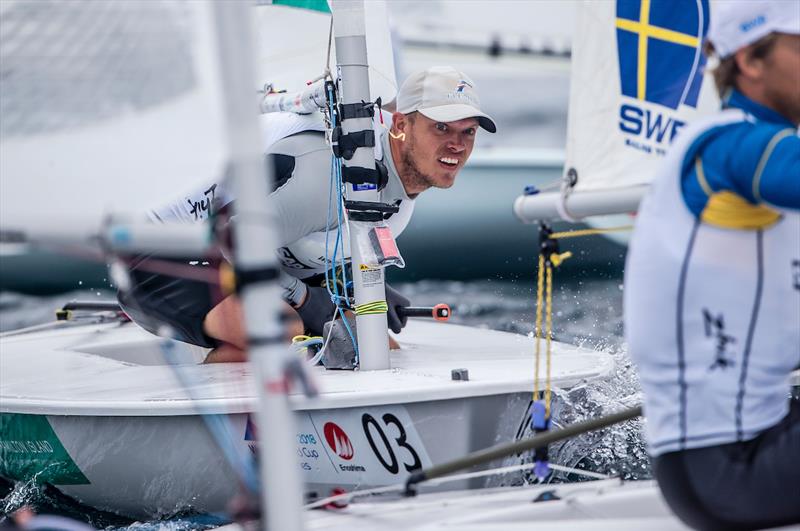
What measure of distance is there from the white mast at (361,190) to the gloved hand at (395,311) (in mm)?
577

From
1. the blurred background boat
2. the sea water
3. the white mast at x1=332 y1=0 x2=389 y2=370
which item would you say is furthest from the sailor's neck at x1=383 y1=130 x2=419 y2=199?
the blurred background boat

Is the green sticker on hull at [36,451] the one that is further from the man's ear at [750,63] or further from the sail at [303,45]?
the man's ear at [750,63]

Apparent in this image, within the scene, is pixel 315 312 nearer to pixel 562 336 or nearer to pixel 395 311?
pixel 395 311

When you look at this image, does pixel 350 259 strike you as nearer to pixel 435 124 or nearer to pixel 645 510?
pixel 435 124

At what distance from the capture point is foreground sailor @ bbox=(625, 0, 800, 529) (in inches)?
42.6

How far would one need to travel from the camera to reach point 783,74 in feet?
3.59

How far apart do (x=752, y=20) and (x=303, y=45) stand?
243 cm

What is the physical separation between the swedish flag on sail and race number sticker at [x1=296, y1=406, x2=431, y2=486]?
0.78m

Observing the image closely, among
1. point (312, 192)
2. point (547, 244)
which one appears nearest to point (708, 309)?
point (547, 244)

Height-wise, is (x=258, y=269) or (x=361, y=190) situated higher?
(x=258, y=269)

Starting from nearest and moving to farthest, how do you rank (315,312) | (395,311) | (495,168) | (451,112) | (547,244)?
(547,244), (451,112), (315,312), (395,311), (495,168)

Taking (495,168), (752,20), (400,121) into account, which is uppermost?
(752,20)

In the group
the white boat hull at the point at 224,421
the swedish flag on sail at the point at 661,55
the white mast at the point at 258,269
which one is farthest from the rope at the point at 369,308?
the white mast at the point at 258,269

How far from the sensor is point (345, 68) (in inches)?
91.7
